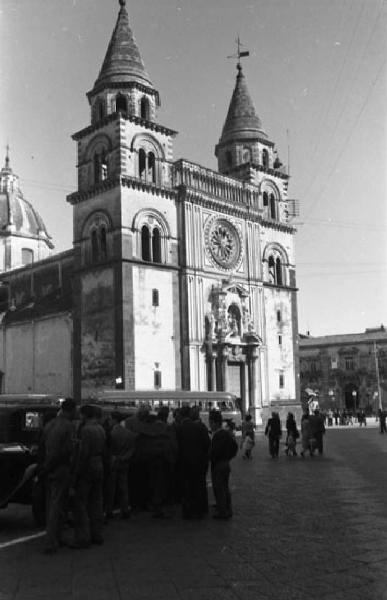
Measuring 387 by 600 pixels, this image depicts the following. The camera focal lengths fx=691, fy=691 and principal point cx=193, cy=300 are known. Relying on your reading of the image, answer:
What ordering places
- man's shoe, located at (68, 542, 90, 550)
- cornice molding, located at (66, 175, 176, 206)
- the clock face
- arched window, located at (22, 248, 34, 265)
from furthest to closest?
arched window, located at (22, 248, 34, 265), the clock face, cornice molding, located at (66, 175, 176, 206), man's shoe, located at (68, 542, 90, 550)

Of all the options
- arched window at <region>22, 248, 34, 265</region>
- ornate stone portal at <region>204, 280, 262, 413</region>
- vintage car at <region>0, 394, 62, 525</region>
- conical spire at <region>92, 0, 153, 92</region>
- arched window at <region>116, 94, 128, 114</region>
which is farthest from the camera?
arched window at <region>22, 248, 34, 265</region>

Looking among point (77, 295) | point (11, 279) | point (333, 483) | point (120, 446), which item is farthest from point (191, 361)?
point (120, 446)

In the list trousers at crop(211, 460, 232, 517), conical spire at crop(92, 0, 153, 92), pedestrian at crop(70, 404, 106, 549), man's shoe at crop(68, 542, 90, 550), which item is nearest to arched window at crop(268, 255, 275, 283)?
conical spire at crop(92, 0, 153, 92)

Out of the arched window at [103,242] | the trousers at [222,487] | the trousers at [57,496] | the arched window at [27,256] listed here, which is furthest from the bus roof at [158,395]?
the arched window at [27,256]

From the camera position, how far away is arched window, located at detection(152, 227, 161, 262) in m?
40.2

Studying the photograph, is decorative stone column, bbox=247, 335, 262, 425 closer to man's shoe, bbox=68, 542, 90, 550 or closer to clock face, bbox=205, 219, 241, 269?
clock face, bbox=205, 219, 241, 269

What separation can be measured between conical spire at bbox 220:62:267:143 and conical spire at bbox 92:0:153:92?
34.3ft

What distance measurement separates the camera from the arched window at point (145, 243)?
39750 mm

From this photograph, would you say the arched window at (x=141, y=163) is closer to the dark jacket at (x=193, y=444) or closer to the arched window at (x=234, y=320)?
the arched window at (x=234, y=320)

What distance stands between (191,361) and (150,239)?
7455mm

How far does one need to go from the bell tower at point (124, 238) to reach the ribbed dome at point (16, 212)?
27529 millimetres

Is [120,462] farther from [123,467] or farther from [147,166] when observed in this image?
[147,166]

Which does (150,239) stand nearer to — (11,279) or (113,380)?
(113,380)

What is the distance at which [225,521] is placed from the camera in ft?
35.0
